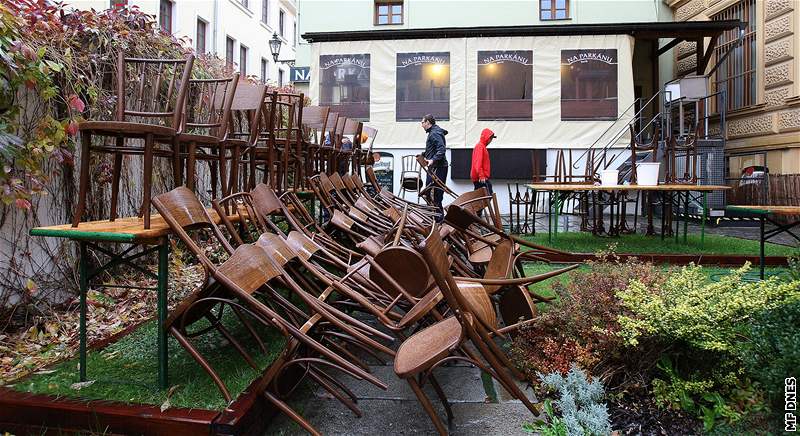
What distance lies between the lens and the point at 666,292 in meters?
2.71

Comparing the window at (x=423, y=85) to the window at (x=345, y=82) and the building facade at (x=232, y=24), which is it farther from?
the building facade at (x=232, y=24)

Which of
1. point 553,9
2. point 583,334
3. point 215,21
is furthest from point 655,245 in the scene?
point 215,21

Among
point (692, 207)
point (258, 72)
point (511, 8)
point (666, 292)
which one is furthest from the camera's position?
point (258, 72)

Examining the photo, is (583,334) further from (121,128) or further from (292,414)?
(121,128)

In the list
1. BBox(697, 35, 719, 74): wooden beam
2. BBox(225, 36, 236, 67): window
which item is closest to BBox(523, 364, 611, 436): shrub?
BBox(697, 35, 719, 74): wooden beam

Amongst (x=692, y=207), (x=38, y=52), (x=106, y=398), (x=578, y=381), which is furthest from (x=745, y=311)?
(x=692, y=207)

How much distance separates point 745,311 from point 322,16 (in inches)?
844

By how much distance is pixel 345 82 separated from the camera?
16750 mm

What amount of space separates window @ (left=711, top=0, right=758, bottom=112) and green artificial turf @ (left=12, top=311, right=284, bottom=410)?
15.0m

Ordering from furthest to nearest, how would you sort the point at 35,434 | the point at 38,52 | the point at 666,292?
the point at 38,52 → the point at 666,292 → the point at 35,434

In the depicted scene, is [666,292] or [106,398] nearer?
[106,398]

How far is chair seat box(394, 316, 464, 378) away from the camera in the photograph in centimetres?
171

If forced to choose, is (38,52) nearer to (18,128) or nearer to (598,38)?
(18,128)

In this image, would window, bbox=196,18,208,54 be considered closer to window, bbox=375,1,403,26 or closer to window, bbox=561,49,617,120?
window, bbox=375,1,403,26
